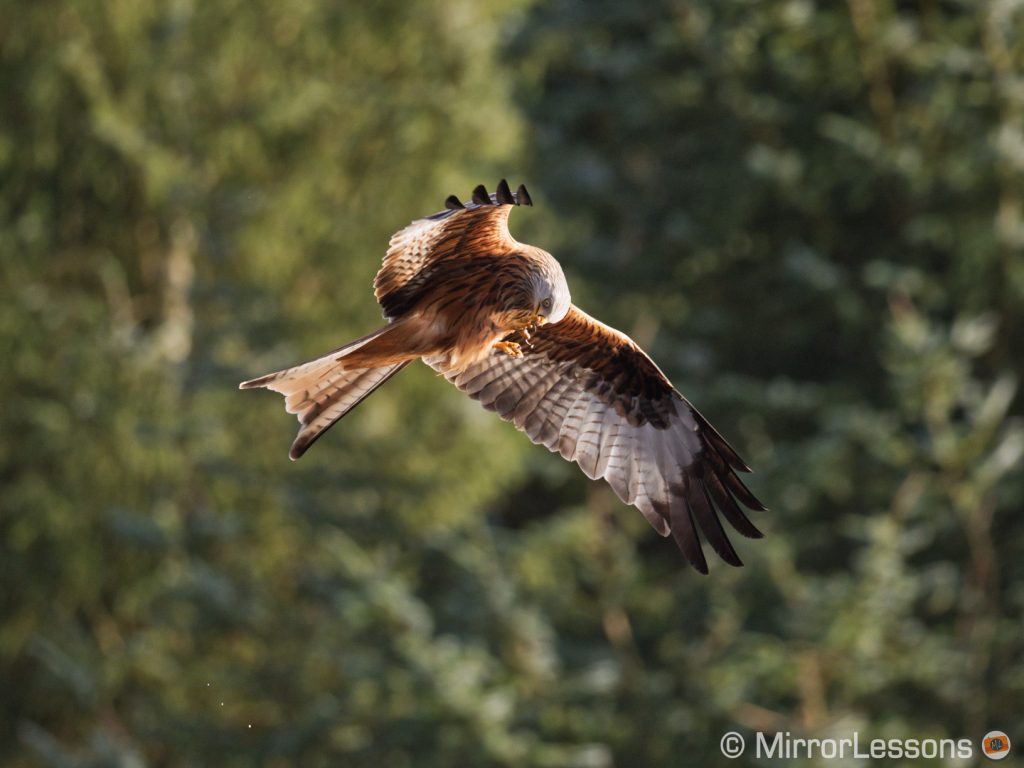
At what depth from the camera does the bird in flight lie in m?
5.83

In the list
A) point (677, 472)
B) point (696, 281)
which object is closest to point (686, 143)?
A: point (696, 281)

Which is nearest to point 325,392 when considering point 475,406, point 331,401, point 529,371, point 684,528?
point 331,401

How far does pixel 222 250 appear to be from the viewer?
495 inches

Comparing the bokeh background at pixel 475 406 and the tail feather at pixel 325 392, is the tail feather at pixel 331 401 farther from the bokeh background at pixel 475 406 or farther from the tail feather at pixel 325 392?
the bokeh background at pixel 475 406

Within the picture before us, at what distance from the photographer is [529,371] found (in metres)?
6.78

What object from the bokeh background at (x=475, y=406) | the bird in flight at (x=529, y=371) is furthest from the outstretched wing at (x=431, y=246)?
the bokeh background at (x=475, y=406)

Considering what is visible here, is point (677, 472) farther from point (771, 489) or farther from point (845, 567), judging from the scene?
point (845, 567)

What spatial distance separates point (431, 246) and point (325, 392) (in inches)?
23.5

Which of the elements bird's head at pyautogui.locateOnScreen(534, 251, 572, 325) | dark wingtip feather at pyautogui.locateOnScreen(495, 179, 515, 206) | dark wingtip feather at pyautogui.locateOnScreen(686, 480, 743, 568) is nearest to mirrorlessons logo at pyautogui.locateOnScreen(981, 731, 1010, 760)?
dark wingtip feather at pyautogui.locateOnScreen(686, 480, 743, 568)

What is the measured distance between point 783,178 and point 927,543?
7.61ft

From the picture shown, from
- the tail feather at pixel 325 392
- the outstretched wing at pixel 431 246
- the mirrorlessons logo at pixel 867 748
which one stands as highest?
the mirrorlessons logo at pixel 867 748

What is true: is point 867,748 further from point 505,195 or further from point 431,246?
point 505,195

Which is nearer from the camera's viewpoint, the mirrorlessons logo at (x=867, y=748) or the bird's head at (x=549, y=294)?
the bird's head at (x=549, y=294)

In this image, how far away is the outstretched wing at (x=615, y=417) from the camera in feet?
21.3
